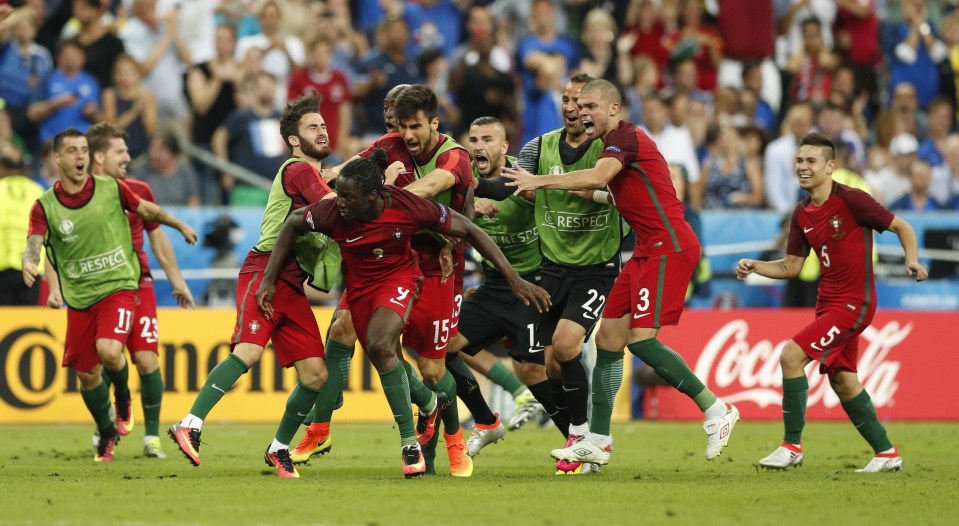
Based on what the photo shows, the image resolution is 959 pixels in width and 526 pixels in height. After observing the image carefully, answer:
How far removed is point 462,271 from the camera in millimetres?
10750

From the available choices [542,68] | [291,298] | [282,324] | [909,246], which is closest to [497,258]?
[291,298]

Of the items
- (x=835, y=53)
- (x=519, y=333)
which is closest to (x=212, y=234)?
(x=519, y=333)

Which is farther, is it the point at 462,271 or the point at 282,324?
the point at 462,271

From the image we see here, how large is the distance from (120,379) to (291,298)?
272 centimetres

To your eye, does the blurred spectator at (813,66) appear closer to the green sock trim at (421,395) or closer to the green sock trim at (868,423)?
the green sock trim at (868,423)

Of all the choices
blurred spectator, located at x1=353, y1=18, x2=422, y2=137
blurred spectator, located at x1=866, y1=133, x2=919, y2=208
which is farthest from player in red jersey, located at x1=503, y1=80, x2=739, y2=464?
blurred spectator, located at x1=866, y1=133, x2=919, y2=208

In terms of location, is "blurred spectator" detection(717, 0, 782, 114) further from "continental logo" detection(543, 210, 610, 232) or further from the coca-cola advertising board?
"continental logo" detection(543, 210, 610, 232)

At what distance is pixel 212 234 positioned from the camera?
16219 mm

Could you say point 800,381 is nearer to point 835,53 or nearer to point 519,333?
point 519,333

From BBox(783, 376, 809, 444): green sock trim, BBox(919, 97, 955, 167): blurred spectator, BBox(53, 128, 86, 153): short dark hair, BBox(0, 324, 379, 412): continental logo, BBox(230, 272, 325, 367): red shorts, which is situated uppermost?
BBox(919, 97, 955, 167): blurred spectator

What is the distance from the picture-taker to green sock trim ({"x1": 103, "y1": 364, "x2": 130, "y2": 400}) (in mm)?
11938

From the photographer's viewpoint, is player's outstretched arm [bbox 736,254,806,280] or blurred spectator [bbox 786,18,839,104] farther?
blurred spectator [bbox 786,18,839,104]

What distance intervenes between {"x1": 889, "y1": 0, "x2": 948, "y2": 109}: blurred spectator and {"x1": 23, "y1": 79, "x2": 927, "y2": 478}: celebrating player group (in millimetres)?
11744

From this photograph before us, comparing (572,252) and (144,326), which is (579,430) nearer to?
(572,252)
